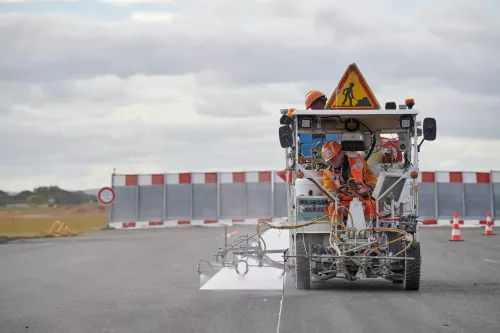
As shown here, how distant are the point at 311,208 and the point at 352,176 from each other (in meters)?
0.75

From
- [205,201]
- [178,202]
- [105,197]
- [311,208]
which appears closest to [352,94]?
[311,208]

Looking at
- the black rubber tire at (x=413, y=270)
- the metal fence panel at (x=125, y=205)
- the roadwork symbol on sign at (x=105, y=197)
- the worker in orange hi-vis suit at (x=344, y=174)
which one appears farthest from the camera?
the metal fence panel at (x=125, y=205)

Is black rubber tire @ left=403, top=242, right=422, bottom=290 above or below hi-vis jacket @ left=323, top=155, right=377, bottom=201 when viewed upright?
below

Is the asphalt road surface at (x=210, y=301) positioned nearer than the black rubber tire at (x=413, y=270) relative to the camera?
Yes

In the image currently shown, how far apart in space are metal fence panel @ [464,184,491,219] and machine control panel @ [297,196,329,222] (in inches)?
955

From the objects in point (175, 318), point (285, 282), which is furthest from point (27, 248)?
point (175, 318)

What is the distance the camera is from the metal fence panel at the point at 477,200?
36219 millimetres

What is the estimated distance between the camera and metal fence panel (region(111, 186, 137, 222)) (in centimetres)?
3678

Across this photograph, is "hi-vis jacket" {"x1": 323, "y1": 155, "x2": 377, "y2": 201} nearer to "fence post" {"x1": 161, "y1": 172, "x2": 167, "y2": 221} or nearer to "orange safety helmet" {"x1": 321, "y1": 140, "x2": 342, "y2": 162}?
"orange safety helmet" {"x1": 321, "y1": 140, "x2": 342, "y2": 162}

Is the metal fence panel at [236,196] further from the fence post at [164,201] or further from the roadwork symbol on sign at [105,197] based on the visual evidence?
the roadwork symbol on sign at [105,197]

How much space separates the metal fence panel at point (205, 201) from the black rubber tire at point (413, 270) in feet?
81.0

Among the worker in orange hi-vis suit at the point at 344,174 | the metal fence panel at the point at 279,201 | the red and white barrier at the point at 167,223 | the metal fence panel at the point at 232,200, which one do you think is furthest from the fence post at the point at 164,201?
the worker in orange hi-vis suit at the point at 344,174

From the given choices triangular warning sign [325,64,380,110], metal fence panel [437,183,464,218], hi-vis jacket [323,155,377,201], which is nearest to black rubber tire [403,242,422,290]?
hi-vis jacket [323,155,377,201]

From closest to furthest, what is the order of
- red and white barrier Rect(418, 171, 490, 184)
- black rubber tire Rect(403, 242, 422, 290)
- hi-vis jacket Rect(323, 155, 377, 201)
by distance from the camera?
1. black rubber tire Rect(403, 242, 422, 290)
2. hi-vis jacket Rect(323, 155, 377, 201)
3. red and white barrier Rect(418, 171, 490, 184)
